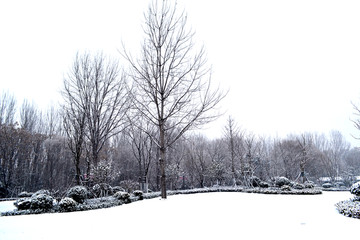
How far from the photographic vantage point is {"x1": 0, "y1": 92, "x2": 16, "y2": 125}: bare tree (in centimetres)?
1830

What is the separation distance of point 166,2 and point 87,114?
7.92 metres

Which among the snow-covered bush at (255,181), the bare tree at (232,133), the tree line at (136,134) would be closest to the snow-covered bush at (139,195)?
the tree line at (136,134)

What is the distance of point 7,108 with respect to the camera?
61.2ft

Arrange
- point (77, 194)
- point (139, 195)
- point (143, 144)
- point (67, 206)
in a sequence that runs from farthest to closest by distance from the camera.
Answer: point (143, 144) < point (139, 195) < point (77, 194) < point (67, 206)

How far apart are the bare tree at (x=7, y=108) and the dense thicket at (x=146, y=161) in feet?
0.33

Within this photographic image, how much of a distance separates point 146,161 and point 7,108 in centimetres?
1341

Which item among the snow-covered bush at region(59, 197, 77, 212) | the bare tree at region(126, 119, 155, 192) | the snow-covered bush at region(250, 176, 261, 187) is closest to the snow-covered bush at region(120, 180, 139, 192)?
the bare tree at region(126, 119, 155, 192)

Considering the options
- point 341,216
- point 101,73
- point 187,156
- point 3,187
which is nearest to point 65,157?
point 3,187

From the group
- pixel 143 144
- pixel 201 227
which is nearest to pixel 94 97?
pixel 143 144

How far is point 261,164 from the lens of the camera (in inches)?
778

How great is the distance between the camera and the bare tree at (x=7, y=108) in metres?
18.3

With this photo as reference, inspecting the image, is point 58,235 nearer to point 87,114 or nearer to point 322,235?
point 322,235

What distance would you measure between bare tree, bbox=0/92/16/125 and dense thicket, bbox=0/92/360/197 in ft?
0.33

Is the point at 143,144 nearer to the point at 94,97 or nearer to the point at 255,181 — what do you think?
the point at 94,97
